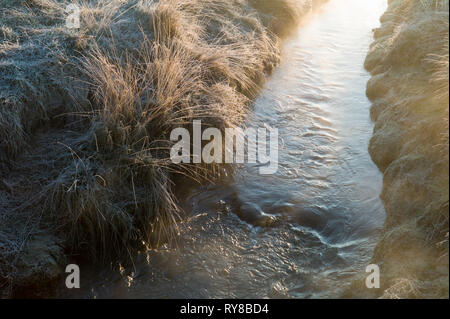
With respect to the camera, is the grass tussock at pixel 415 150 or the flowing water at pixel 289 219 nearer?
the grass tussock at pixel 415 150

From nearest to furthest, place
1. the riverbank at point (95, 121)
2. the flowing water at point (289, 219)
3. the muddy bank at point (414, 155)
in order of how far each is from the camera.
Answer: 1. the muddy bank at point (414, 155)
2. the flowing water at point (289, 219)
3. the riverbank at point (95, 121)

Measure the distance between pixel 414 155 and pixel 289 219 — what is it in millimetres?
1224

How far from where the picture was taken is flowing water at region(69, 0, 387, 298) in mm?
3262

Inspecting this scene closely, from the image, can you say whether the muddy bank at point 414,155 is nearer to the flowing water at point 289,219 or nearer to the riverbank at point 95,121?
the flowing water at point 289,219

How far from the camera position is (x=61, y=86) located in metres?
4.59

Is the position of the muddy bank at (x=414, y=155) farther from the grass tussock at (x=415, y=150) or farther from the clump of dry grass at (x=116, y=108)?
the clump of dry grass at (x=116, y=108)

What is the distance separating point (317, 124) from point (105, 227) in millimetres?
3288

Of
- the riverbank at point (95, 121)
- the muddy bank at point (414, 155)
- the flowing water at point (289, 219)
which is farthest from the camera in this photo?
the riverbank at point (95, 121)

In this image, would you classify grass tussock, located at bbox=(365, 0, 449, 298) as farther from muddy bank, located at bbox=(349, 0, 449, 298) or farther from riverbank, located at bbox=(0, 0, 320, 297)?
riverbank, located at bbox=(0, 0, 320, 297)

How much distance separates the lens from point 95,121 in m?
4.18

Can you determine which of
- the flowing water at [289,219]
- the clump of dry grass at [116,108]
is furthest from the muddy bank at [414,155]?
the clump of dry grass at [116,108]

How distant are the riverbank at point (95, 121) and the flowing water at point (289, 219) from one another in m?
0.30

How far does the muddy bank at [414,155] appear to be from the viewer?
2770mm
